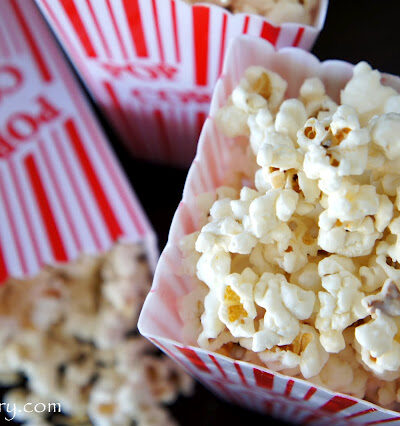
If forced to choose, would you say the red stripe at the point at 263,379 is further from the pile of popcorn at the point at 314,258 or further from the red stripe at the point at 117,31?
the red stripe at the point at 117,31

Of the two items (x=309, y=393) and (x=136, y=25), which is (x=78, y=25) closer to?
(x=136, y=25)

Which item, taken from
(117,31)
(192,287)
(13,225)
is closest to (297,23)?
(117,31)

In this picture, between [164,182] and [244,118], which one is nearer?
[244,118]

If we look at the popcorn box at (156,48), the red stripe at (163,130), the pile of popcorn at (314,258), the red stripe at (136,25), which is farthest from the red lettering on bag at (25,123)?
the pile of popcorn at (314,258)

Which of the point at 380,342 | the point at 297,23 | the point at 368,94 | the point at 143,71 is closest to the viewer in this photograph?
the point at 380,342

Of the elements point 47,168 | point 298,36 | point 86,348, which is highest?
point 298,36

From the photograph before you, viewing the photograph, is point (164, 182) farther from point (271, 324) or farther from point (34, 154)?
point (271, 324)

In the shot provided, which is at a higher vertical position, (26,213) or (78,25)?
(78,25)

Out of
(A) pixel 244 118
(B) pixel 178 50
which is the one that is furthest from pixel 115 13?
(A) pixel 244 118
